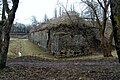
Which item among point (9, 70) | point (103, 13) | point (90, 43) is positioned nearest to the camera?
point (9, 70)

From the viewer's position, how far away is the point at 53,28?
29.5 m

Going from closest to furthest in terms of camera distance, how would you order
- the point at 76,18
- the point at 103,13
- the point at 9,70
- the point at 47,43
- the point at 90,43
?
the point at 9,70
the point at 103,13
the point at 76,18
the point at 90,43
the point at 47,43

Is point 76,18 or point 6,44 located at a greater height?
point 76,18

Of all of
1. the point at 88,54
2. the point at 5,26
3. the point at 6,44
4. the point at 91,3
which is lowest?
the point at 88,54

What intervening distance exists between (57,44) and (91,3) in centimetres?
761

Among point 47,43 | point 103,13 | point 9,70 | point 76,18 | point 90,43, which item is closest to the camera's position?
point 9,70

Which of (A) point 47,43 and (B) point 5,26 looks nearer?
(B) point 5,26

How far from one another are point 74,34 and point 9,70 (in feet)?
55.7

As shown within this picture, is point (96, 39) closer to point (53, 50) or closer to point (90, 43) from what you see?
point (90, 43)

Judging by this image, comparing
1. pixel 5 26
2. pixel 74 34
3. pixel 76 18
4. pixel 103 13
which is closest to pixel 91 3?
pixel 103 13

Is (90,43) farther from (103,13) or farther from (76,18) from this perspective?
(103,13)

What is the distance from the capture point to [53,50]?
95.9ft

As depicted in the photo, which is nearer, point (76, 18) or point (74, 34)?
point (76, 18)

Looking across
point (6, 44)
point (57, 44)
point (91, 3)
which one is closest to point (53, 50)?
point (57, 44)
